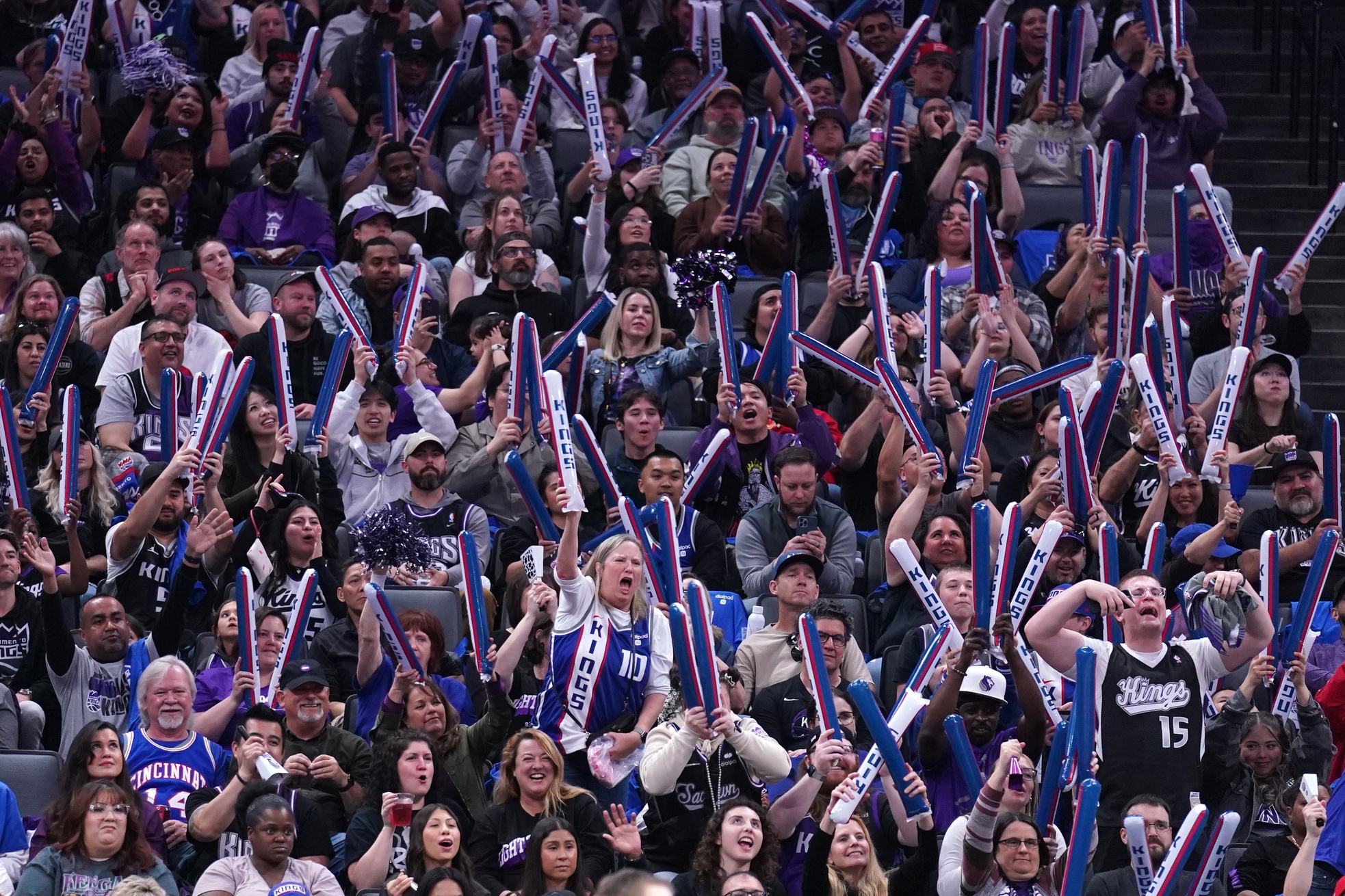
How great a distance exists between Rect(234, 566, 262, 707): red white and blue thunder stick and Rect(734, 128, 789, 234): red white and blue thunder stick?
4007 millimetres

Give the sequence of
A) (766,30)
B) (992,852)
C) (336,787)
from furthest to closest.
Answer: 1. (766,30)
2. (336,787)
3. (992,852)

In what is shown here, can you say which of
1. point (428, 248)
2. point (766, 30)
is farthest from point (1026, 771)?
point (766, 30)

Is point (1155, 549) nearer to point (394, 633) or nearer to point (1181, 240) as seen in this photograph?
point (1181, 240)

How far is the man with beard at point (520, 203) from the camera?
38.1 feet

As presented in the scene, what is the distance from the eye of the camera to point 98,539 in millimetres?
9344

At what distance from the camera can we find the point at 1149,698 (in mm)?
8148

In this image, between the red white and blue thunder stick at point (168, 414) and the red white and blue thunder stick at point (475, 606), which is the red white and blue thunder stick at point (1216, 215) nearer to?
the red white and blue thunder stick at point (475, 606)

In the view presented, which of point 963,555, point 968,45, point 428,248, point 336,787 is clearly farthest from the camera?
point 968,45

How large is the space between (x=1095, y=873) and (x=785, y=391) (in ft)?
10.0

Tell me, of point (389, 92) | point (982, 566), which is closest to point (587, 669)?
point (982, 566)

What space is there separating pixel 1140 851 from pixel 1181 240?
14.5 ft

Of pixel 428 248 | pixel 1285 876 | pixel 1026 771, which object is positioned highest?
pixel 428 248

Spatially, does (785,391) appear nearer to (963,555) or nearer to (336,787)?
(963,555)

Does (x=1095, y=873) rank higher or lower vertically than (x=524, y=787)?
lower
